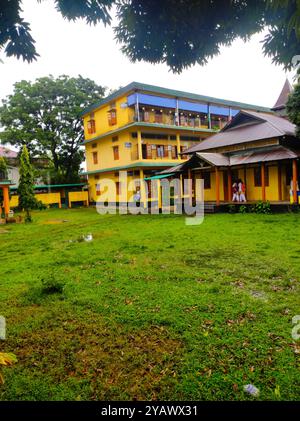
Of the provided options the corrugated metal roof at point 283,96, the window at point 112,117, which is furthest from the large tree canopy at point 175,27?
the corrugated metal roof at point 283,96

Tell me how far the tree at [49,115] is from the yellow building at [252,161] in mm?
15058

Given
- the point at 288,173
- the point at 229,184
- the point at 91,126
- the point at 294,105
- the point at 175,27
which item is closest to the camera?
the point at 175,27

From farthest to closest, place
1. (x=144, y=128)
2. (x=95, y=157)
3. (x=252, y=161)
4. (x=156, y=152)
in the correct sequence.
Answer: (x=95, y=157) < (x=156, y=152) < (x=144, y=128) < (x=252, y=161)

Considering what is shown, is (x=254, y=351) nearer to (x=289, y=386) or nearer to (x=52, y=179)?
(x=289, y=386)

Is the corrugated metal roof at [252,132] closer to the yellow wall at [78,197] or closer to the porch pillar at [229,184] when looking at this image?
the porch pillar at [229,184]

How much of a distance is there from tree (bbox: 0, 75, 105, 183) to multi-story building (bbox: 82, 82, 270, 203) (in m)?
2.87

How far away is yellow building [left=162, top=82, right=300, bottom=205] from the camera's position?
1605 cm

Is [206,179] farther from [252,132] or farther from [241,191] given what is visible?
[252,132]

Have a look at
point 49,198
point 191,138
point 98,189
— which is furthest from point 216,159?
point 49,198

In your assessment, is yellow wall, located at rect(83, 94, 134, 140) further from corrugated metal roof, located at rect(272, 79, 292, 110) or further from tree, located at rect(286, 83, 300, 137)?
tree, located at rect(286, 83, 300, 137)

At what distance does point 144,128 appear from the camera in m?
23.5

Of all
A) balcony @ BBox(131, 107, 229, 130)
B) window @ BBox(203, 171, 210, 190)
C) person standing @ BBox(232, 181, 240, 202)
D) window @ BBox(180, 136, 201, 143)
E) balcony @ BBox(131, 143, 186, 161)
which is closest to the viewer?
person standing @ BBox(232, 181, 240, 202)

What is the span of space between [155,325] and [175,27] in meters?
3.42

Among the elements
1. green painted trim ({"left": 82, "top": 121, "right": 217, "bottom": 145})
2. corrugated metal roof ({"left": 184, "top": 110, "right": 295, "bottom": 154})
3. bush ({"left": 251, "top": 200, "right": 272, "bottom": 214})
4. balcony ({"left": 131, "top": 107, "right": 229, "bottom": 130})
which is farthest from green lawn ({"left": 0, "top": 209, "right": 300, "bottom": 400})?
balcony ({"left": 131, "top": 107, "right": 229, "bottom": 130})
